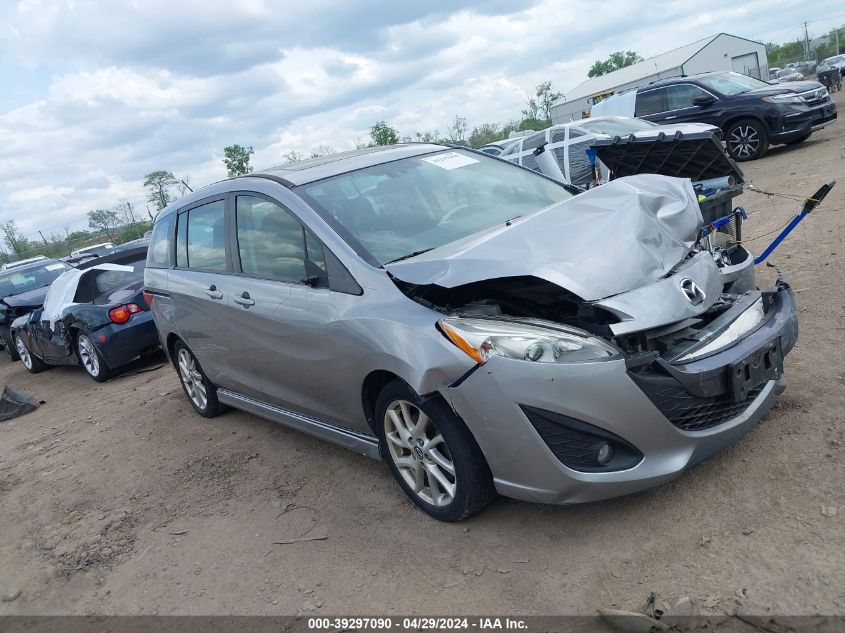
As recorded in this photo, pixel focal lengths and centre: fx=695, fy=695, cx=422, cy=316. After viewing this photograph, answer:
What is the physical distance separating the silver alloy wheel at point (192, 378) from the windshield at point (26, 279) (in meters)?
8.09

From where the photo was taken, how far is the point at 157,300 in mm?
5828

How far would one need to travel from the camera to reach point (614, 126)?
11.8m

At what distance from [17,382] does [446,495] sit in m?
9.49

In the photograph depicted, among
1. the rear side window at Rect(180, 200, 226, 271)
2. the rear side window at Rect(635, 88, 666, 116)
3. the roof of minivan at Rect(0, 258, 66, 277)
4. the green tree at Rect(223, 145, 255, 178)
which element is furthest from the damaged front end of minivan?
the green tree at Rect(223, 145, 255, 178)

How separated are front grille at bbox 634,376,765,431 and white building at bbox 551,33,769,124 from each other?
1557 inches

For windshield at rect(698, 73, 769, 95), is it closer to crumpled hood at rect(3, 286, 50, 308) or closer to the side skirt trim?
the side skirt trim

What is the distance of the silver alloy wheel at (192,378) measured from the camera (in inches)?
227

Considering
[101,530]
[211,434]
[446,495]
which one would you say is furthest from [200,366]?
[446,495]

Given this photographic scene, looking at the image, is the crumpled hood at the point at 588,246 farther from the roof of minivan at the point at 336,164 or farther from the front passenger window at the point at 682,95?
the front passenger window at the point at 682,95

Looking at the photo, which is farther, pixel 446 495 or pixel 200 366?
pixel 200 366

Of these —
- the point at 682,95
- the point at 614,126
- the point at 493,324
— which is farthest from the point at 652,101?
the point at 493,324

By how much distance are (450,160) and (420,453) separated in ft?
6.93

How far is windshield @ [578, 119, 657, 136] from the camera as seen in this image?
11591 millimetres

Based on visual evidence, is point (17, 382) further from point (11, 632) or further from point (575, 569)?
point (575, 569)
